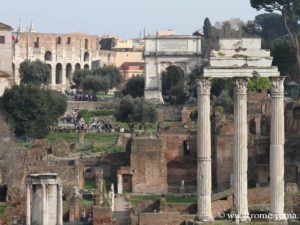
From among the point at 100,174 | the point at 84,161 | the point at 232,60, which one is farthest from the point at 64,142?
the point at 232,60

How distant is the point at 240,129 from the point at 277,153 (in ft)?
3.20

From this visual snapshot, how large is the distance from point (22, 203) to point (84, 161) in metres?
9.32

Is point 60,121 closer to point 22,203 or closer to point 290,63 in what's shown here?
point 290,63

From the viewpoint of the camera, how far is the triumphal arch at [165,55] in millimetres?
75750

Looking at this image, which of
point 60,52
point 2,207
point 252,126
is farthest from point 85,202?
point 60,52

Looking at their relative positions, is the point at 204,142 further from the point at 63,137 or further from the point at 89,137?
the point at 63,137

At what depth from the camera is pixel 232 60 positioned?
33.1 m

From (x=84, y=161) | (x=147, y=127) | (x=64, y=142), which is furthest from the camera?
(x=147, y=127)

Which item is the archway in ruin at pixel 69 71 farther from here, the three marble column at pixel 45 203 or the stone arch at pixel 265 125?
the three marble column at pixel 45 203

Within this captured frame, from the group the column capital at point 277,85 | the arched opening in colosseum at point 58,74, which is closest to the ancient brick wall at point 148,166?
the column capital at point 277,85

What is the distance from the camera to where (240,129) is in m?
33.0

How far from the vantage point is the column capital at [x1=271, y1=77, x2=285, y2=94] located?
108ft

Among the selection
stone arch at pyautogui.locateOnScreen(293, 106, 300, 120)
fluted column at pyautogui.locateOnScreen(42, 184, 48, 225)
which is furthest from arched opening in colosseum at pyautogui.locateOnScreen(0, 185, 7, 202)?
fluted column at pyautogui.locateOnScreen(42, 184, 48, 225)

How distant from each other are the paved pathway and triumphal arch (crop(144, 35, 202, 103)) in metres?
30.5
